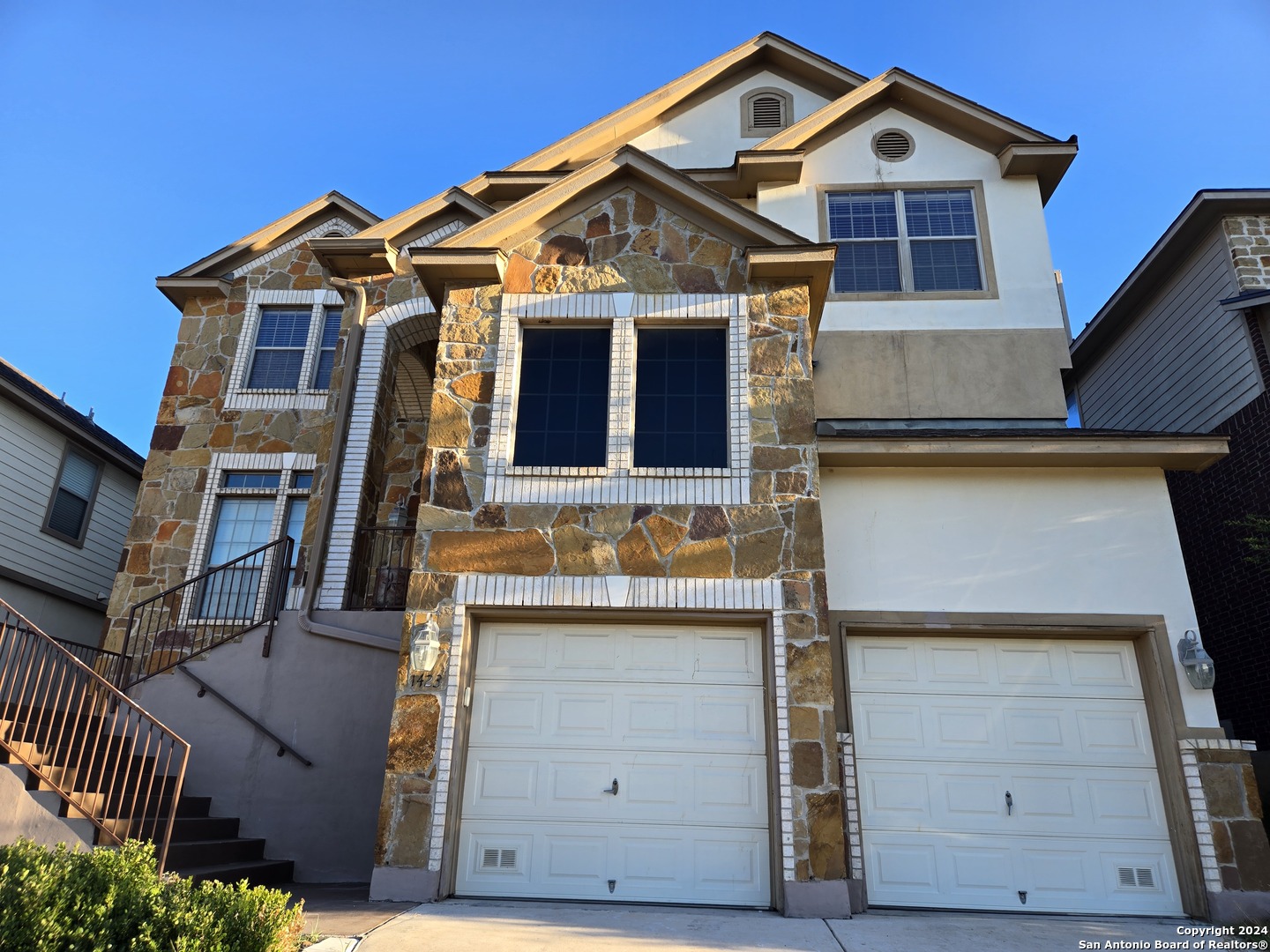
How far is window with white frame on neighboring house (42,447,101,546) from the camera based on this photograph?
15.2 m

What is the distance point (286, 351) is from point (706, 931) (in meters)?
11.8

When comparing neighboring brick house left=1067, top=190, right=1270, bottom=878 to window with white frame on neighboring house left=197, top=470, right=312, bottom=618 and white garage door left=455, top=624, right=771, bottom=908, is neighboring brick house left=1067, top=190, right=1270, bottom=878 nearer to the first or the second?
white garage door left=455, top=624, right=771, bottom=908

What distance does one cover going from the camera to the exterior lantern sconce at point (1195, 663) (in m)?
8.19

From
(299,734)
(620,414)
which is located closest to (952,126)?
(620,414)

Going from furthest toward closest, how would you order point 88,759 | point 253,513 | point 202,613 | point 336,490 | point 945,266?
point 253,513 → point 202,613 → point 945,266 → point 336,490 → point 88,759

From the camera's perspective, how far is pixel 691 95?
14016 mm

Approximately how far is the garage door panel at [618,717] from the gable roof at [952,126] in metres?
7.80

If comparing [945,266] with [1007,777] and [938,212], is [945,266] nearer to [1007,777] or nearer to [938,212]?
[938,212]

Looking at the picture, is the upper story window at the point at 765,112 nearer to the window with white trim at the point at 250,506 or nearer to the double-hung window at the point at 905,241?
the double-hung window at the point at 905,241

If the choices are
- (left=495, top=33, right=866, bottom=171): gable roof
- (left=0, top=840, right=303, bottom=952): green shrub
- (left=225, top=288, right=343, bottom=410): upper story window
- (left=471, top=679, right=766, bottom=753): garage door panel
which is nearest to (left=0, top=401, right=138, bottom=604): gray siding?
(left=225, top=288, right=343, bottom=410): upper story window

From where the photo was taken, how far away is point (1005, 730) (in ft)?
27.7

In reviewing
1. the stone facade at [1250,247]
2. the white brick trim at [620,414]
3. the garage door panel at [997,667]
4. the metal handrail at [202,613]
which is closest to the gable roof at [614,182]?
the white brick trim at [620,414]

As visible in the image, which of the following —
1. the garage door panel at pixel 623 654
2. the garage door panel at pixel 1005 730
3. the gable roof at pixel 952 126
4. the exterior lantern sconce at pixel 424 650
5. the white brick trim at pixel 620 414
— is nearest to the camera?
the exterior lantern sconce at pixel 424 650

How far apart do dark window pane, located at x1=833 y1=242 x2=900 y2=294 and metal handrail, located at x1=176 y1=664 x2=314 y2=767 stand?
8.63m
